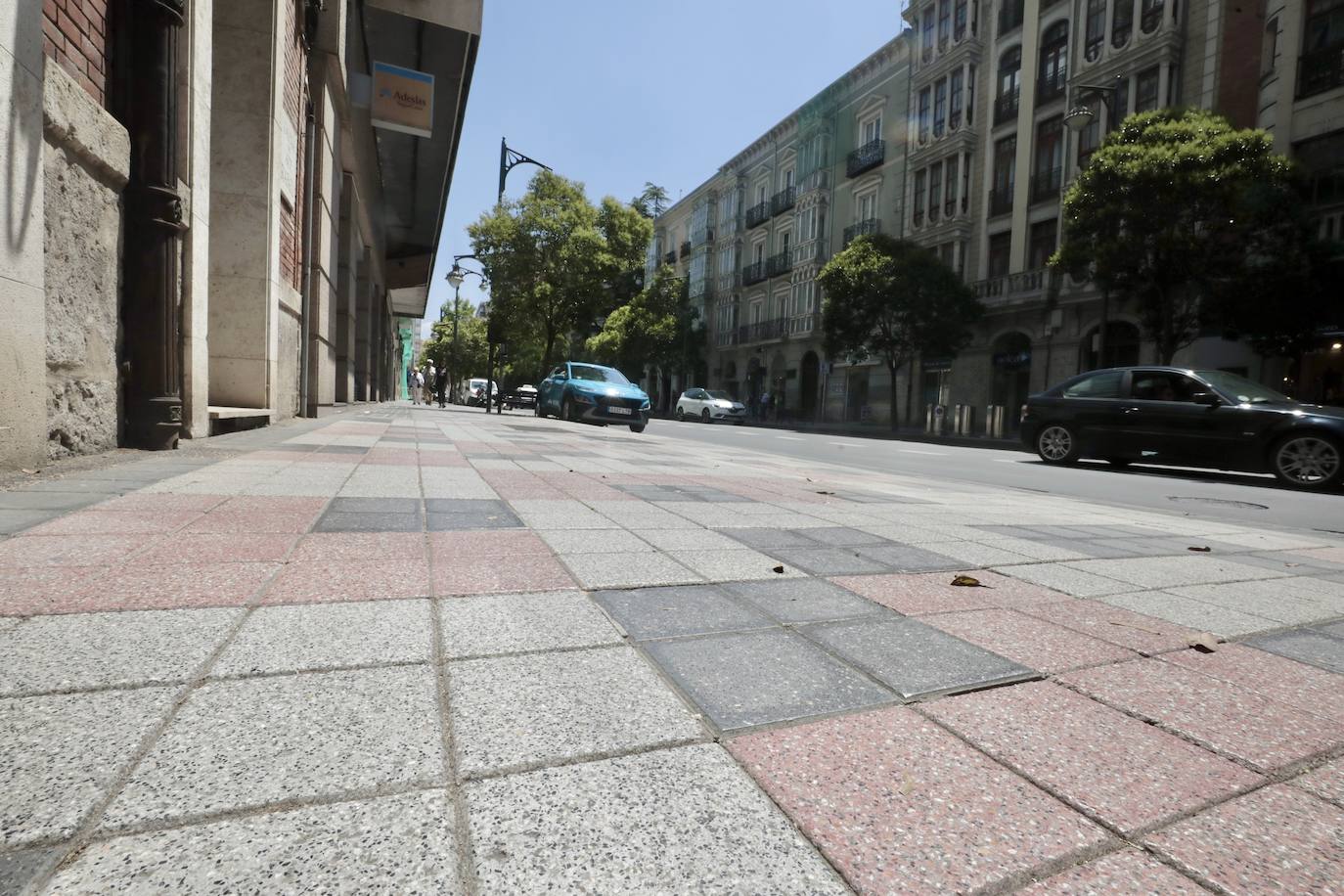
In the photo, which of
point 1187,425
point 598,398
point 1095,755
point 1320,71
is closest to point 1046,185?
point 1320,71

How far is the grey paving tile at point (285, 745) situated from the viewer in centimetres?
108

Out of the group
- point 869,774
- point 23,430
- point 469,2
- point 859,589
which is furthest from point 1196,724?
point 469,2

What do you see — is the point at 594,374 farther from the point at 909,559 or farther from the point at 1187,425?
the point at 909,559

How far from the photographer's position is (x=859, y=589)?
257 cm

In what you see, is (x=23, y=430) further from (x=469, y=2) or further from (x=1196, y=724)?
(x=469, y=2)

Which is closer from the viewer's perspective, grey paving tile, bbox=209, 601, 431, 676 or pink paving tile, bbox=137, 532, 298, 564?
grey paving tile, bbox=209, 601, 431, 676

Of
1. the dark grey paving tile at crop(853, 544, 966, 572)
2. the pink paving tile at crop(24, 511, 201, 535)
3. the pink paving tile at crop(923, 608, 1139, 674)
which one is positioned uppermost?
the pink paving tile at crop(24, 511, 201, 535)

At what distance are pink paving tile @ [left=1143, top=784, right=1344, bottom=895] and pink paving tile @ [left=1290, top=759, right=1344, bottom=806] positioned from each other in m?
0.03

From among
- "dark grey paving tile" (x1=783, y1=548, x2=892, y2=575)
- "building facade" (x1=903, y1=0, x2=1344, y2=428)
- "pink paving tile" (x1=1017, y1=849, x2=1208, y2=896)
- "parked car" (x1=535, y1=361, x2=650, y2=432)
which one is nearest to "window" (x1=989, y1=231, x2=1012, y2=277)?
"building facade" (x1=903, y1=0, x2=1344, y2=428)

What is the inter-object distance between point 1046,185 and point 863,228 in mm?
10503

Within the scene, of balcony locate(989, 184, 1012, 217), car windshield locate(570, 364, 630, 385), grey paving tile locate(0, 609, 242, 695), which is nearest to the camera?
grey paving tile locate(0, 609, 242, 695)

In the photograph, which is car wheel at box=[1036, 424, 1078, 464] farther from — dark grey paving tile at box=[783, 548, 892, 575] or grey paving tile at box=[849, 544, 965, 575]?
dark grey paving tile at box=[783, 548, 892, 575]

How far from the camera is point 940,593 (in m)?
2.59

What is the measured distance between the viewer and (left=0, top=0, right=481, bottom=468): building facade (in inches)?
145
